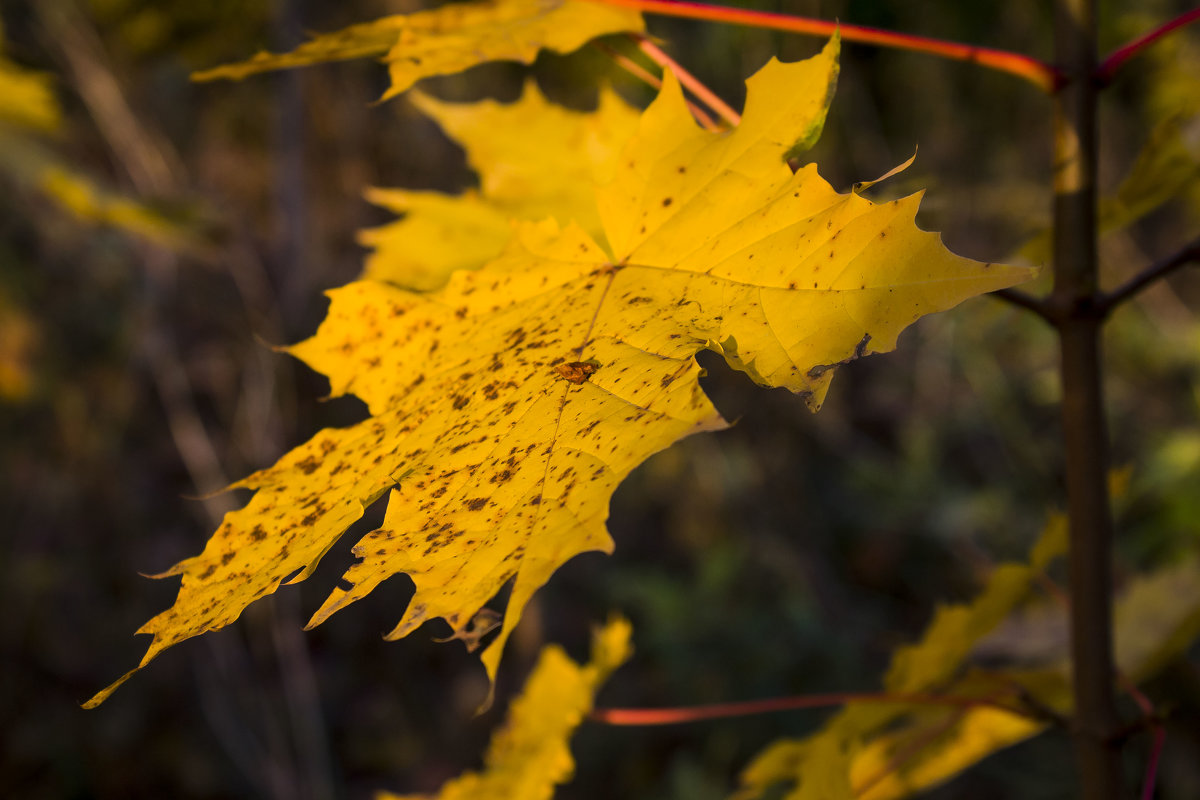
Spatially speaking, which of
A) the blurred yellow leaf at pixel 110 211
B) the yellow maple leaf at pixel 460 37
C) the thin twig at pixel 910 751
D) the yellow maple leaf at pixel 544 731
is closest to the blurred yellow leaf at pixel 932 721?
the thin twig at pixel 910 751

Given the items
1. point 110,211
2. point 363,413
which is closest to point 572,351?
point 110,211

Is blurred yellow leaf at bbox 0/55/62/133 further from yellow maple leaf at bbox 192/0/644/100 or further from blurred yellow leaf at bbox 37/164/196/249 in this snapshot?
yellow maple leaf at bbox 192/0/644/100

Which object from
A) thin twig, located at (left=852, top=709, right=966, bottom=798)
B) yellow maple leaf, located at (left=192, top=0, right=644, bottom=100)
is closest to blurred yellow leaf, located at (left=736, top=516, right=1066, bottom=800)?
thin twig, located at (left=852, top=709, right=966, bottom=798)

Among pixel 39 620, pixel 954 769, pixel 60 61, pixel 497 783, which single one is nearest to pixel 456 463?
pixel 497 783

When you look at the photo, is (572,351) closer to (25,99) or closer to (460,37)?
(460,37)

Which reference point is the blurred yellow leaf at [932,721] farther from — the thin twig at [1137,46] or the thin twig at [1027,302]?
the thin twig at [1137,46]
